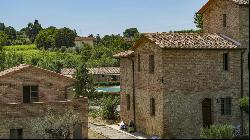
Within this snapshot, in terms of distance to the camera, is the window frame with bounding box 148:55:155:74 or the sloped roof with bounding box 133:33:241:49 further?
the window frame with bounding box 148:55:155:74

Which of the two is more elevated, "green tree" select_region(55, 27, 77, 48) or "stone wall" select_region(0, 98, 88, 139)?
"green tree" select_region(55, 27, 77, 48)

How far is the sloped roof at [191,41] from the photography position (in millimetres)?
27645

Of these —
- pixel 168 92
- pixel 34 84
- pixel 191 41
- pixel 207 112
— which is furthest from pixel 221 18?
pixel 34 84

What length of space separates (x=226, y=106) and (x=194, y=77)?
309 centimetres

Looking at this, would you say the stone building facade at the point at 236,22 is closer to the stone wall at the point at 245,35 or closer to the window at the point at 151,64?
the stone wall at the point at 245,35

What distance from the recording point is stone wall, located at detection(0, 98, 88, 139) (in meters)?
27.8

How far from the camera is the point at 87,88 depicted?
5906 cm

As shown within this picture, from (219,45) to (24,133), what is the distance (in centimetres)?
1317

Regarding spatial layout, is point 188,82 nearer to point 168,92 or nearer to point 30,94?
point 168,92

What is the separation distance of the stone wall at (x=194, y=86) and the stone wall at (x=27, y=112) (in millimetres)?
5339

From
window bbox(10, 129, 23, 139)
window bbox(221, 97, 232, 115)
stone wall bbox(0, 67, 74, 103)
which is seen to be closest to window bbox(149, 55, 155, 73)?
window bbox(221, 97, 232, 115)

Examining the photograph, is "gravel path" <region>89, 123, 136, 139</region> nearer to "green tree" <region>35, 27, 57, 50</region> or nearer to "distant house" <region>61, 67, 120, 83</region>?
"distant house" <region>61, 67, 120, 83</region>

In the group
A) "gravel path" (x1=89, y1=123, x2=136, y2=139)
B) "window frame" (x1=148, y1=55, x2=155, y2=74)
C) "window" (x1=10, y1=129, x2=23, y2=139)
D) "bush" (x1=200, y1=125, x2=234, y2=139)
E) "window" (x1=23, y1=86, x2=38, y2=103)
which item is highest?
"window frame" (x1=148, y1=55, x2=155, y2=74)

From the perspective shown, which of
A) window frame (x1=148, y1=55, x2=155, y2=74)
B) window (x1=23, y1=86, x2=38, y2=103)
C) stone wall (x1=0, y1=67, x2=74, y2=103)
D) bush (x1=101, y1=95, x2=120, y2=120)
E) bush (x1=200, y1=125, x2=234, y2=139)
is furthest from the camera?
bush (x1=101, y1=95, x2=120, y2=120)
